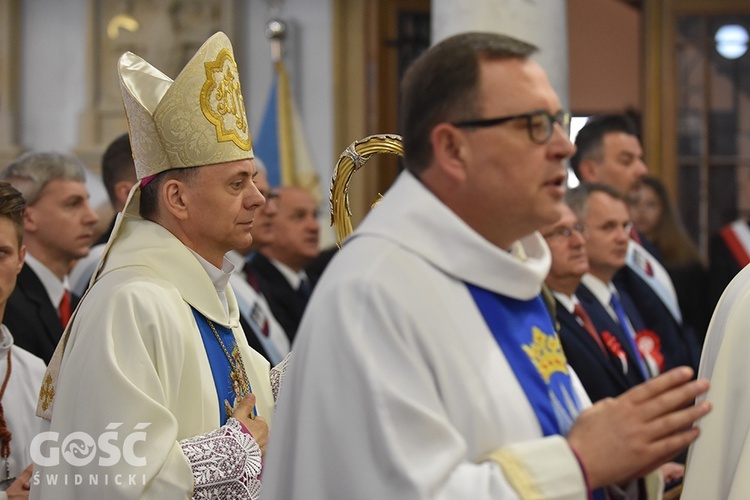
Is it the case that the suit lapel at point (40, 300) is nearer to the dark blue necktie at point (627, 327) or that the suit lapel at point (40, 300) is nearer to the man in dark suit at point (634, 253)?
the dark blue necktie at point (627, 327)

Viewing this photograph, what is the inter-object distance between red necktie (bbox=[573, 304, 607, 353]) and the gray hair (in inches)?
74.4

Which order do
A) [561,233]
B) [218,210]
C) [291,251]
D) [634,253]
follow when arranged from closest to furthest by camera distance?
[218,210] → [561,233] → [634,253] → [291,251]

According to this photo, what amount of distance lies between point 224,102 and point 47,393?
36.3 inches

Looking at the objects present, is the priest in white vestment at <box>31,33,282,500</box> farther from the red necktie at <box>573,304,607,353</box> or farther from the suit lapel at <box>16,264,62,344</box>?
the red necktie at <box>573,304,607,353</box>

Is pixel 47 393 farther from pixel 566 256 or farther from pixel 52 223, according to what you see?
pixel 566 256

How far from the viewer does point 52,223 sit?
14.5 feet

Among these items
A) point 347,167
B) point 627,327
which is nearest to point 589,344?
point 627,327

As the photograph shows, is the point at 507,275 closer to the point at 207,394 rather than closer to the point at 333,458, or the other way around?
the point at 333,458

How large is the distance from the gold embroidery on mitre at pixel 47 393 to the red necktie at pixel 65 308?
1434mm

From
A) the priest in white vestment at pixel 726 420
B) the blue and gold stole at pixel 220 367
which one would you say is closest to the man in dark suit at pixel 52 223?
the blue and gold stole at pixel 220 367

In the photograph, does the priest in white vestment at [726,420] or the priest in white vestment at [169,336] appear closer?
the priest in white vestment at [726,420]

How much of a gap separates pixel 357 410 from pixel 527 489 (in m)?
0.27

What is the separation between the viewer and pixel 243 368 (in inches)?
123

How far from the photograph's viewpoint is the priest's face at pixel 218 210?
3076mm
